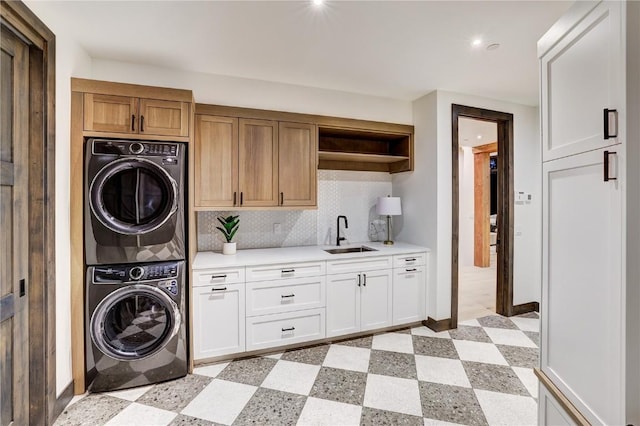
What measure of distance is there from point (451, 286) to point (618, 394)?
8.10ft

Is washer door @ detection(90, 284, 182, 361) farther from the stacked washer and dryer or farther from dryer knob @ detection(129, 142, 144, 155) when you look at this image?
dryer knob @ detection(129, 142, 144, 155)

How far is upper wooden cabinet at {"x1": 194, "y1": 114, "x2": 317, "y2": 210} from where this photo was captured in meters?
2.75

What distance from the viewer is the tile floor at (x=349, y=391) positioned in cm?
193

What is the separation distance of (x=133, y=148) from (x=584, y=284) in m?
2.71

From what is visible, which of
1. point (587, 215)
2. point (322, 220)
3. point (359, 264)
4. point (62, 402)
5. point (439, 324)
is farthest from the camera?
point (322, 220)

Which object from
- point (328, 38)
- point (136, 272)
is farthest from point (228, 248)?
point (328, 38)

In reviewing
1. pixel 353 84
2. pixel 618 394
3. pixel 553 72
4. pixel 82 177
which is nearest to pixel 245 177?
pixel 82 177

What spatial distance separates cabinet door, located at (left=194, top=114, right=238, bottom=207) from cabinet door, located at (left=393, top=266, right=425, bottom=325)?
1.91 metres

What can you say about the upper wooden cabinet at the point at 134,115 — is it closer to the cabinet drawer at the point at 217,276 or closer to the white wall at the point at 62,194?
the white wall at the point at 62,194

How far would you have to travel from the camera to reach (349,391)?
7.19 feet

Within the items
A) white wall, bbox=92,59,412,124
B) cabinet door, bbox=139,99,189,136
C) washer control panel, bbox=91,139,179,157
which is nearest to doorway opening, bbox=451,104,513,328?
white wall, bbox=92,59,412,124

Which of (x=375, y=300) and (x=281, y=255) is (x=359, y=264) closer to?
(x=375, y=300)

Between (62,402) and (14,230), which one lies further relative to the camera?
(62,402)

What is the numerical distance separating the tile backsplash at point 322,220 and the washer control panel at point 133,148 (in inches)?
37.3
